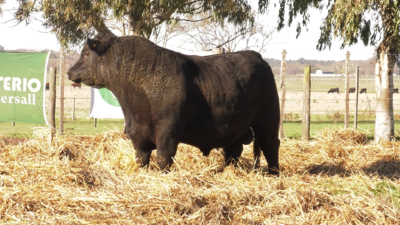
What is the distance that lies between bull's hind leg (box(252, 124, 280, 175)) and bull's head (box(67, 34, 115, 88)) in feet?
7.55

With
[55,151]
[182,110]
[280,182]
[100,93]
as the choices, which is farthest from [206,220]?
[100,93]

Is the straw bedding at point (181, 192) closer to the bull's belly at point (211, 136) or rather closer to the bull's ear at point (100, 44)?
the bull's belly at point (211, 136)

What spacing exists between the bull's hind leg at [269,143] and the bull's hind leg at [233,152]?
0.97 ft

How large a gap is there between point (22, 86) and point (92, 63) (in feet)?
16.3

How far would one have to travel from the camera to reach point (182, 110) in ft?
20.3

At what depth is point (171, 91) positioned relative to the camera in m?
6.19

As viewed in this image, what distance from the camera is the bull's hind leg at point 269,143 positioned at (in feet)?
23.6

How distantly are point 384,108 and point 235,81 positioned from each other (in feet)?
20.1

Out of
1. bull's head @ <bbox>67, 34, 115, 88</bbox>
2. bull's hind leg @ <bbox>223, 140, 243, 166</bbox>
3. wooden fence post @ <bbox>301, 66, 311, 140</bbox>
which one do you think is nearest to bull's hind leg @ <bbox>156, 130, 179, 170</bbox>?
bull's head @ <bbox>67, 34, 115, 88</bbox>

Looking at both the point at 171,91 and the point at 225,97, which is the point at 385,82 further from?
the point at 171,91

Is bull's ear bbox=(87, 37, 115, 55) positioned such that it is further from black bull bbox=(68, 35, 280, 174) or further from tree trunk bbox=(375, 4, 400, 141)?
tree trunk bbox=(375, 4, 400, 141)

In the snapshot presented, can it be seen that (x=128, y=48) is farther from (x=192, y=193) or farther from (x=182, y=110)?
(x=192, y=193)

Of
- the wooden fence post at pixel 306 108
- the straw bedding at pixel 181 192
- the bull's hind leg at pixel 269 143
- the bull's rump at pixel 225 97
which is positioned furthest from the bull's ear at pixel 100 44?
the wooden fence post at pixel 306 108

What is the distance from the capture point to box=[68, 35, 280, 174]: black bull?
20.3 feet
